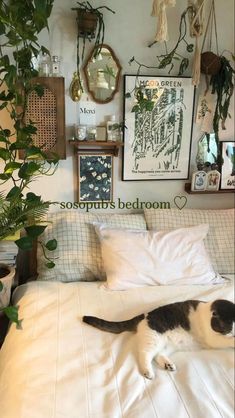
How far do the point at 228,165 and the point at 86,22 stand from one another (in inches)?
39.8

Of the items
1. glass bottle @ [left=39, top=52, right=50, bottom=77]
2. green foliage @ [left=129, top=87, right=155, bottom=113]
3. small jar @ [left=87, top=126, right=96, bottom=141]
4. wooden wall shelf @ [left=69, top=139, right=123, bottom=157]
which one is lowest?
wooden wall shelf @ [left=69, top=139, right=123, bottom=157]

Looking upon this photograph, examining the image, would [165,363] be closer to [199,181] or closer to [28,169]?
[28,169]

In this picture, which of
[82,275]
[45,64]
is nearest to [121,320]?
[82,275]

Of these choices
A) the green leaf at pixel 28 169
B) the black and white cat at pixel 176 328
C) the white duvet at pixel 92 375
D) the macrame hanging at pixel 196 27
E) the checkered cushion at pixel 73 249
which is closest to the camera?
the white duvet at pixel 92 375

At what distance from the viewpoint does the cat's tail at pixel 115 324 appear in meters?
1.08

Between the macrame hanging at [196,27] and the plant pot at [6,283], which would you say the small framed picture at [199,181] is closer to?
the macrame hanging at [196,27]

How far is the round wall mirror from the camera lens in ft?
4.95

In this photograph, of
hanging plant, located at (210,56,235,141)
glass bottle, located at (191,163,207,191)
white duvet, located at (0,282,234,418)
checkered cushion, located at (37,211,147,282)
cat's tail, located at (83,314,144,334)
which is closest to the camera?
white duvet, located at (0,282,234,418)

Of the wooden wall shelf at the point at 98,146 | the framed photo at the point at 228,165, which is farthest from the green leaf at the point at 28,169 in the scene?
the framed photo at the point at 228,165

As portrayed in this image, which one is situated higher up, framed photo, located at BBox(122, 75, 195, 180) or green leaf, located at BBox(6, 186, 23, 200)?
framed photo, located at BBox(122, 75, 195, 180)

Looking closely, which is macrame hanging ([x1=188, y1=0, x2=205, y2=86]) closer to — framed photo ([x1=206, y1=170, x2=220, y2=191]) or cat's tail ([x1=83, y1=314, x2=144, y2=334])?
framed photo ([x1=206, y1=170, x2=220, y2=191])

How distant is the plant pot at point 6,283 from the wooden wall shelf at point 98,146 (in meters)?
0.65

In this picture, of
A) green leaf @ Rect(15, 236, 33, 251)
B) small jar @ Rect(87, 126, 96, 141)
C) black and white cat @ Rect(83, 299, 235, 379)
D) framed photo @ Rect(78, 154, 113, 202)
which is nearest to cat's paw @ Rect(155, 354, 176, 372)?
black and white cat @ Rect(83, 299, 235, 379)

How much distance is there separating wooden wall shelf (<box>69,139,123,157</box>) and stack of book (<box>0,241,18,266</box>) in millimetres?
552
